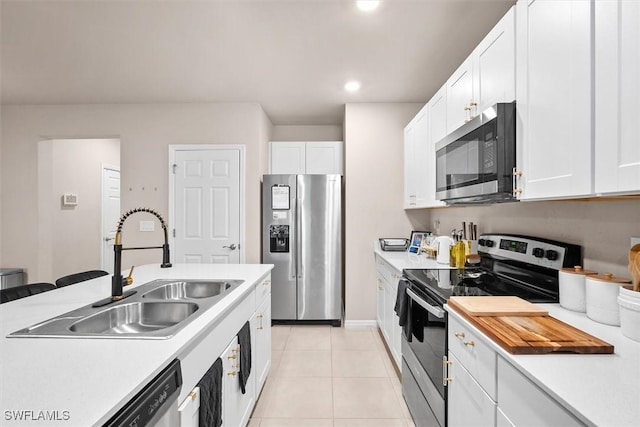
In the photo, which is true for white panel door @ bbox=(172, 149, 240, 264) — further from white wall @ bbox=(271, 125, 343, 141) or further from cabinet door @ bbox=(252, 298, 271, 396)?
cabinet door @ bbox=(252, 298, 271, 396)

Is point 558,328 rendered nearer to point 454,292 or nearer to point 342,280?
point 454,292

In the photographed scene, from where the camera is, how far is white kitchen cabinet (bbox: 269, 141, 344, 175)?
4.01 m

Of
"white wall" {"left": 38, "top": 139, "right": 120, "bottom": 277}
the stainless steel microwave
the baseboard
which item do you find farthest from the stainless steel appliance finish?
"white wall" {"left": 38, "top": 139, "right": 120, "bottom": 277}

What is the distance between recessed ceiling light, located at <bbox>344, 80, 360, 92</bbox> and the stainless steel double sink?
85.9 inches

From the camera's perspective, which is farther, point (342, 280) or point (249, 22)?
point (342, 280)

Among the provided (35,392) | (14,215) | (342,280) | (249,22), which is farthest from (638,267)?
(14,215)

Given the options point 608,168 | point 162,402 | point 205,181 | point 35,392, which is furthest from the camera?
point 205,181

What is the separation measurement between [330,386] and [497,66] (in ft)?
7.74

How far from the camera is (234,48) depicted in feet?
7.95

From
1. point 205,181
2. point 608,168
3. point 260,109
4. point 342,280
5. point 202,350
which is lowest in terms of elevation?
point 342,280

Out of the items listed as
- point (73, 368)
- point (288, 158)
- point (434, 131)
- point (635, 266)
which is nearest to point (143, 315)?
point (73, 368)

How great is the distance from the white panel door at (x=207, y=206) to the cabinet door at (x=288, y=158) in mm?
546

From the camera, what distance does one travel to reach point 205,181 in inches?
145

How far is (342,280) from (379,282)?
63 cm
